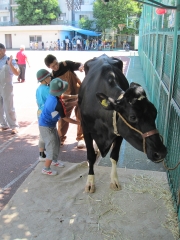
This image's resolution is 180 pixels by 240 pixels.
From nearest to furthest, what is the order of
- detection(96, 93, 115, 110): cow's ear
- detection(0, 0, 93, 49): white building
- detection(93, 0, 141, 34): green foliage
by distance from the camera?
detection(96, 93, 115, 110): cow's ear < detection(93, 0, 141, 34): green foliage < detection(0, 0, 93, 49): white building

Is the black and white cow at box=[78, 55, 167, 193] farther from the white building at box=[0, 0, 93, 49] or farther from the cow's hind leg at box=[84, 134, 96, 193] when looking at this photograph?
the white building at box=[0, 0, 93, 49]

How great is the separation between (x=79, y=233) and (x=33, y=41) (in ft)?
171

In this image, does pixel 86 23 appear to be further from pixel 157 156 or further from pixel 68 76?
pixel 157 156

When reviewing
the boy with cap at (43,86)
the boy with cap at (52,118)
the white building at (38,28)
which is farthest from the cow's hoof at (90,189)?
the white building at (38,28)

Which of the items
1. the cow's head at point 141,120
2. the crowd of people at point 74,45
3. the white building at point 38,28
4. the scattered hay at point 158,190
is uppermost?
the white building at point 38,28

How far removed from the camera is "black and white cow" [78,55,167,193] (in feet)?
9.50

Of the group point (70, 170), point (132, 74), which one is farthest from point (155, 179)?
point (132, 74)

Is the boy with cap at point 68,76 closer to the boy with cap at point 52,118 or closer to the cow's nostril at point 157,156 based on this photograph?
the boy with cap at point 52,118

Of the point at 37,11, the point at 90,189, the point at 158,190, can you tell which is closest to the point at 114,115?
the point at 90,189

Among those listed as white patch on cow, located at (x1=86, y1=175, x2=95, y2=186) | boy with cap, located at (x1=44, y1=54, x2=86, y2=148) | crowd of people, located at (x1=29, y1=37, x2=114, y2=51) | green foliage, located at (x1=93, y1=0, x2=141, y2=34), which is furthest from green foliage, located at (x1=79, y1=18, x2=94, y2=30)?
white patch on cow, located at (x1=86, y1=175, x2=95, y2=186)

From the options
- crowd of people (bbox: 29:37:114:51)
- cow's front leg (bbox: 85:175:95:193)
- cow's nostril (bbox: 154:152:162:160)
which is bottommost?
cow's front leg (bbox: 85:175:95:193)

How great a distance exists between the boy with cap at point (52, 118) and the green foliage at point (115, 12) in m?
44.6

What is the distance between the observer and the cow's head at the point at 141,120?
2871 mm

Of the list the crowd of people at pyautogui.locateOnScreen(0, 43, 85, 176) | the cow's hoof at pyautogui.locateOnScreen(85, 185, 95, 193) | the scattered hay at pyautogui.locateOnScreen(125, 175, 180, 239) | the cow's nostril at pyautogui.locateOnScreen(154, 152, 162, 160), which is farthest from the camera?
the crowd of people at pyautogui.locateOnScreen(0, 43, 85, 176)
